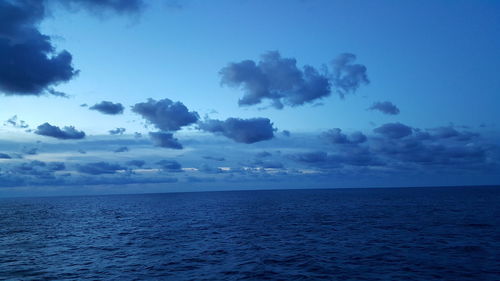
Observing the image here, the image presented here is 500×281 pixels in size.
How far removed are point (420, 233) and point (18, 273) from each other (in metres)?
49.9

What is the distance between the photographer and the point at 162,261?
35.1 m

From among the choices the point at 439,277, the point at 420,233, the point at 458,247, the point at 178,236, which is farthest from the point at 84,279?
the point at 420,233

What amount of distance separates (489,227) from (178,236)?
162 feet

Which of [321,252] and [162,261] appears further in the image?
[321,252]

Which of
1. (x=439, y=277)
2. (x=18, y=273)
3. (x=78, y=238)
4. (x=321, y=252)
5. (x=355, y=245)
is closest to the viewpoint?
(x=439, y=277)

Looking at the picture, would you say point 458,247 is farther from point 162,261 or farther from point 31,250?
point 31,250

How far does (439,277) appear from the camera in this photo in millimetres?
27438

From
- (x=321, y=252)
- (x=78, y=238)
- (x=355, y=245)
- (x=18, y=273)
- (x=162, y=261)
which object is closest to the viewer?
(x=18, y=273)

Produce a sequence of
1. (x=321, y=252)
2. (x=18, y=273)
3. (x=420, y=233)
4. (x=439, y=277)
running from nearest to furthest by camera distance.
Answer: (x=439, y=277)
(x=18, y=273)
(x=321, y=252)
(x=420, y=233)

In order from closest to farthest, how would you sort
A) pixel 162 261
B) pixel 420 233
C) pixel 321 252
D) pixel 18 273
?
pixel 18 273 < pixel 162 261 < pixel 321 252 < pixel 420 233

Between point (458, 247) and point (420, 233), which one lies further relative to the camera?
point (420, 233)

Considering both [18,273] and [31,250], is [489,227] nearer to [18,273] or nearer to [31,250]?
[18,273]

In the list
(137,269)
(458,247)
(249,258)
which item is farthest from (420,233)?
(137,269)

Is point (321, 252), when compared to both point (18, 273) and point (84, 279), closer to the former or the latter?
point (84, 279)
